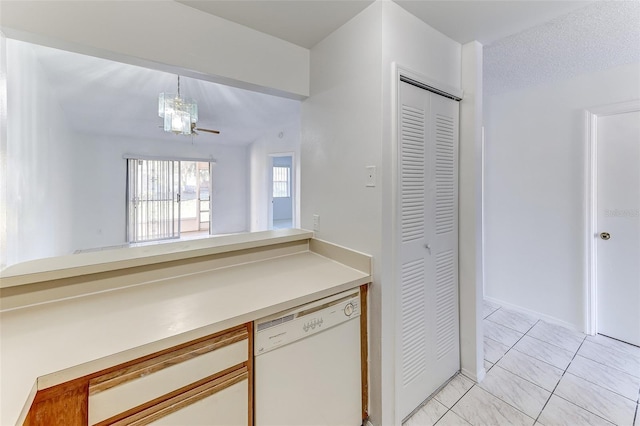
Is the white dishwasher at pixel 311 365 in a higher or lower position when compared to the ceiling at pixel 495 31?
lower

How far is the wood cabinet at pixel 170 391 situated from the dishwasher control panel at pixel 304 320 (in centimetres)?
6

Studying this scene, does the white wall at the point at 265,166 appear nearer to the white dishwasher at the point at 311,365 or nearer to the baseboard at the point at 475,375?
the baseboard at the point at 475,375

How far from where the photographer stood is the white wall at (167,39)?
116 cm

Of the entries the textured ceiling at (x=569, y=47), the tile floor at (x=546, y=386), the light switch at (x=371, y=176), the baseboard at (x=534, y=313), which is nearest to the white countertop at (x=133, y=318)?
the light switch at (x=371, y=176)

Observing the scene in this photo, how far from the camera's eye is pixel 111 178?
5812 millimetres

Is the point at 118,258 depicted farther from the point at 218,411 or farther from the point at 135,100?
the point at 135,100

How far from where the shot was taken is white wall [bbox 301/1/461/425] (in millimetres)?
1398

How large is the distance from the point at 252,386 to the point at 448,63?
→ 6.89ft

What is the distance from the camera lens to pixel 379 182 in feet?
4.59

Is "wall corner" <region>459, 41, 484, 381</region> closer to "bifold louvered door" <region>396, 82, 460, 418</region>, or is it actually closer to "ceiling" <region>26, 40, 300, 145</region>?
"bifold louvered door" <region>396, 82, 460, 418</region>

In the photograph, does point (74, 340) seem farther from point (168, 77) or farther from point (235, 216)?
point (235, 216)

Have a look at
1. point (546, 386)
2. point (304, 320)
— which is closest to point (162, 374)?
point (304, 320)

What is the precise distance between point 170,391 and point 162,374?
70mm

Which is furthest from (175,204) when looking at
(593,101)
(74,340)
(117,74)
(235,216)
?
(593,101)
